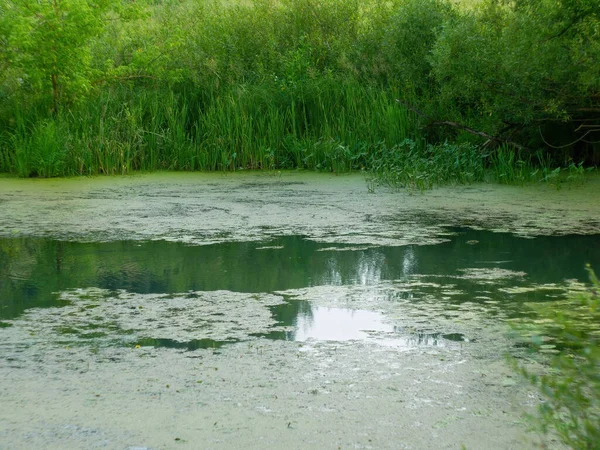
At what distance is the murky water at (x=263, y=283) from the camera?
9.83 feet

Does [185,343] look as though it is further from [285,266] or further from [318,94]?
[318,94]

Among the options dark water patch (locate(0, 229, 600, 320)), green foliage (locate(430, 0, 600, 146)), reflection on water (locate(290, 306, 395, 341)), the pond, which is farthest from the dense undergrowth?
reflection on water (locate(290, 306, 395, 341))

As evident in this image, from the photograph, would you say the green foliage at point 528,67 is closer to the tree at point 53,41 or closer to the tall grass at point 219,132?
the tall grass at point 219,132

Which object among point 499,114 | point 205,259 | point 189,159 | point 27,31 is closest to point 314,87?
point 189,159

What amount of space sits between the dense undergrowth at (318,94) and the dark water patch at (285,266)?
2.14 metres

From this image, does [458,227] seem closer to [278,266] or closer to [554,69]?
[278,266]

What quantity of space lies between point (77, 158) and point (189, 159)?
3.40 ft

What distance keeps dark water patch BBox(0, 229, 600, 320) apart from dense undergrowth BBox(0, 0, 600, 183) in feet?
7.02

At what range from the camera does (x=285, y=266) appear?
4066 mm

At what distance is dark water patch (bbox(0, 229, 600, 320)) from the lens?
11.8ft

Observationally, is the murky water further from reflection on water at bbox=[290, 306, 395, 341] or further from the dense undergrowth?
the dense undergrowth

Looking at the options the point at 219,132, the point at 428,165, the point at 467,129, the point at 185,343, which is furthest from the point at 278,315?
the point at 219,132

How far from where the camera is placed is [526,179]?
21.9ft

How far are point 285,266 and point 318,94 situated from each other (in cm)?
445
